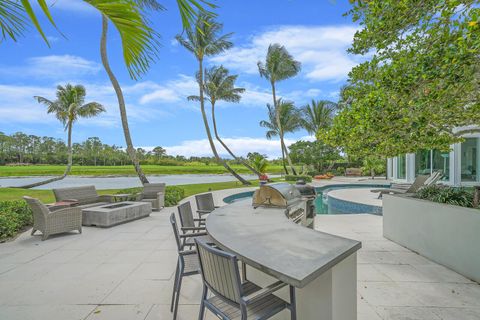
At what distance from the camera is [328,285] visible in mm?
1600

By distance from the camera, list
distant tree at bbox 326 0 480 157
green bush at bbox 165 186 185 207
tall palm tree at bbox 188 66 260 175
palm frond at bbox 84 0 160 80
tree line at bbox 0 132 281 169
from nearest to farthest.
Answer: palm frond at bbox 84 0 160 80, distant tree at bbox 326 0 480 157, green bush at bbox 165 186 185 207, tall palm tree at bbox 188 66 260 175, tree line at bbox 0 132 281 169

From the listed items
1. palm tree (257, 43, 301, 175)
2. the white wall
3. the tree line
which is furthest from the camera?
the tree line

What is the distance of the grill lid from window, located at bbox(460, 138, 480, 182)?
12404mm

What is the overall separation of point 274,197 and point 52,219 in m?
4.44

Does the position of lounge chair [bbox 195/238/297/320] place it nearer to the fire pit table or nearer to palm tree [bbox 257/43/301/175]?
the fire pit table

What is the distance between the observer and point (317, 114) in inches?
984

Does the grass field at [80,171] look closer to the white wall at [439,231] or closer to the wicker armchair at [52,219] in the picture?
the wicker armchair at [52,219]

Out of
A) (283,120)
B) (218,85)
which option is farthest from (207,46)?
(283,120)

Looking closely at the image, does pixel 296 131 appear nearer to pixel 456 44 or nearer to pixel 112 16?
pixel 456 44

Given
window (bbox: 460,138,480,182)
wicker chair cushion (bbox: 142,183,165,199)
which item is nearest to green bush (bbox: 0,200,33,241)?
wicker chair cushion (bbox: 142,183,165,199)

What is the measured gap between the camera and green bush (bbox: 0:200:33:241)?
4785 millimetres

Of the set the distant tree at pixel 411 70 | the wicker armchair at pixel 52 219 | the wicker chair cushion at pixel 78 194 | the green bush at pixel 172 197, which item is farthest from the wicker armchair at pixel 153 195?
the distant tree at pixel 411 70

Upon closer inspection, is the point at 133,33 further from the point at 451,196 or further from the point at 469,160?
the point at 469,160

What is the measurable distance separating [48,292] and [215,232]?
221 cm
